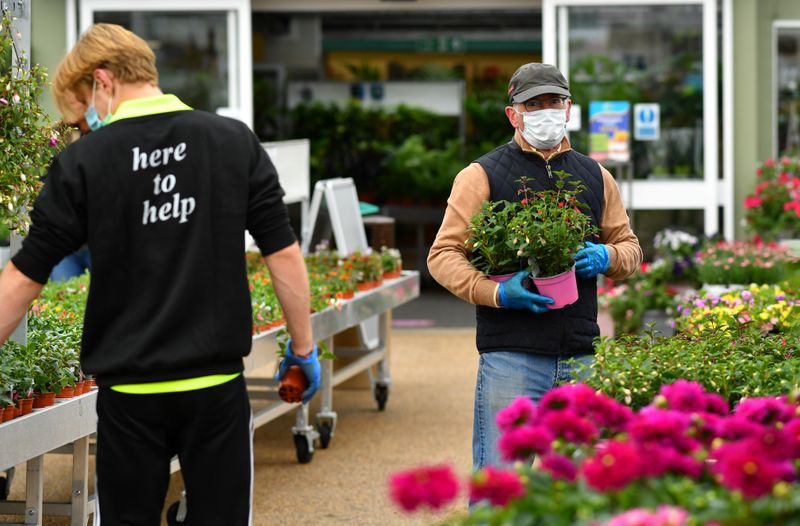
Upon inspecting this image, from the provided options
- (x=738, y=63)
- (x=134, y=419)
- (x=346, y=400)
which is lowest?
(x=346, y=400)

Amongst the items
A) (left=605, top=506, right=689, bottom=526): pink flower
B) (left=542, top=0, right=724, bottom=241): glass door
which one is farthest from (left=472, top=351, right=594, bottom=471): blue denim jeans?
(left=542, top=0, right=724, bottom=241): glass door

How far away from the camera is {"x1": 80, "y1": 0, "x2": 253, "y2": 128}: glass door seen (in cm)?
1197

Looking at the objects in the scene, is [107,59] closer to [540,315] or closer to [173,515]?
[540,315]

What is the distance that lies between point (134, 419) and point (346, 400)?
234 inches

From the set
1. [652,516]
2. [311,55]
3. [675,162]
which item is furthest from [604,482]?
[311,55]

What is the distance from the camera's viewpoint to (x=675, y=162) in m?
11.8

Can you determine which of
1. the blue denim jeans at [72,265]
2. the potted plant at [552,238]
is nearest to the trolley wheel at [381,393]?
the blue denim jeans at [72,265]

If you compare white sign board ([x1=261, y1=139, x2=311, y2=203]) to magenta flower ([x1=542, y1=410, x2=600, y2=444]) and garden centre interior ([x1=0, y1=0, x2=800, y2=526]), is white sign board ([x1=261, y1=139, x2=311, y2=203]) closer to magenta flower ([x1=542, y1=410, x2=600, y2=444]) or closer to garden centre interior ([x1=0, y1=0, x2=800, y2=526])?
garden centre interior ([x1=0, y1=0, x2=800, y2=526])

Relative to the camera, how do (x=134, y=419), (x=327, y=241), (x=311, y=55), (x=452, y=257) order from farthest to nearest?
(x=311, y=55), (x=327, y=241), (x=452, y=257), (x=134, y=419)

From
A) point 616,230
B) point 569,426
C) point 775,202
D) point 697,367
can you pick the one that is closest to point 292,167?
point 775,202

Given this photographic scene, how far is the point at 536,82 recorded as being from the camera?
4.34 meters

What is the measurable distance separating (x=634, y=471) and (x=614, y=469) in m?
0.03

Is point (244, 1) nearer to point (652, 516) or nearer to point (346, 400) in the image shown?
point (346, 400)

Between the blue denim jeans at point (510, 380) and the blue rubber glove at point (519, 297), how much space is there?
7.0 inches
